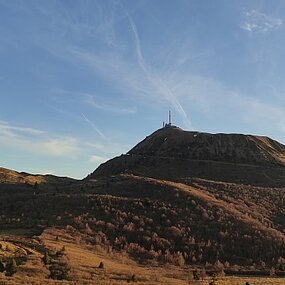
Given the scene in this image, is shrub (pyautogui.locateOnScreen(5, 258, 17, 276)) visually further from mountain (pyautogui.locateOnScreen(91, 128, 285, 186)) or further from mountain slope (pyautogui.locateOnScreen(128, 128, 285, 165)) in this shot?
mountain slope (pyautogui.locateOnScreen(128, 128, 285, 165))

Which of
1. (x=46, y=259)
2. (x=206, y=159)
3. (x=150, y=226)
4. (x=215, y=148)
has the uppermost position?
(x=215, y=148)

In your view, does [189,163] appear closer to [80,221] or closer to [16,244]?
[80,221]

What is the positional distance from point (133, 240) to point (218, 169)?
180ft

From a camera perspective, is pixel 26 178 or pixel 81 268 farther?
pixel 26 178

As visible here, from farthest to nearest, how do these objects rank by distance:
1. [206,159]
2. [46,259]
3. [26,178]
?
[206,159] → [26,178] → [46,259]

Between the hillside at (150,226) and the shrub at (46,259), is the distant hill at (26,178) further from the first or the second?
the shrub at (46,259)

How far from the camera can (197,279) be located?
4281cm

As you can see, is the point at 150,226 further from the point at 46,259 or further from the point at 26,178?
the point at 26,178

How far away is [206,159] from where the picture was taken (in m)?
119

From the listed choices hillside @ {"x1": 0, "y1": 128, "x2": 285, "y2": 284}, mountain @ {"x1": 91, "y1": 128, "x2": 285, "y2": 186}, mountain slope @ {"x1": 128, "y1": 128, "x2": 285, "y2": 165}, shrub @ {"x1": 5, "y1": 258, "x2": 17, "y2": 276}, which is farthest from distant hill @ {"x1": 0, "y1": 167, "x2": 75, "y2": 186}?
shrub @ {"x1": 5, "y1": 258, "x2": 17, "y2": 276}

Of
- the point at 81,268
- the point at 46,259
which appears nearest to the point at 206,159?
the point at 81,268

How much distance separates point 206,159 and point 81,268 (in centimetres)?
8312

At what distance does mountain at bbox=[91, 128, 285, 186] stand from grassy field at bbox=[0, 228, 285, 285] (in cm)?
4865

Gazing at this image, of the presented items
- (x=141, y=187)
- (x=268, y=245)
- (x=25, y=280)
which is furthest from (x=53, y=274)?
(x=141, y=187)
